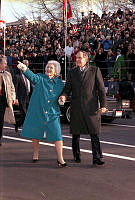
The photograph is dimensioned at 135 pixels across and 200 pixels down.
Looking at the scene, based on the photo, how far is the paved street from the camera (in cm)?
604

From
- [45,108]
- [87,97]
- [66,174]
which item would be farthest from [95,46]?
[66,174]

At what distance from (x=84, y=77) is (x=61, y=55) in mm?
14281

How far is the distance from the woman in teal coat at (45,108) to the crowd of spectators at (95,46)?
11242 millimetres

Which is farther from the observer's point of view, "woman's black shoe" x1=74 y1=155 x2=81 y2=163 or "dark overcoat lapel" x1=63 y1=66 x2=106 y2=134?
"woman's black shoe" x1=74 y1=155 x2=81 y2=163

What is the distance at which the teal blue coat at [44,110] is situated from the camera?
26.3ft

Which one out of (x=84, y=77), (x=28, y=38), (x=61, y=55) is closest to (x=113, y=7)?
(x=28, y=38)

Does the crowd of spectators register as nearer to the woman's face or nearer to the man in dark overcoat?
the man in dark overcoat

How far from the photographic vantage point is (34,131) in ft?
26.5

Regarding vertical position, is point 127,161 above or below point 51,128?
below

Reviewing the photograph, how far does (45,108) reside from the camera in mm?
8062

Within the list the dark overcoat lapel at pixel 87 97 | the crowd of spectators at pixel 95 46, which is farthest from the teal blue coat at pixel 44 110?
the crowd of spectators at pixel 95 46

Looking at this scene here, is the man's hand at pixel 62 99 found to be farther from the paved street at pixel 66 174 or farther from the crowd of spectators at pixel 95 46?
the crowd of spectators at pixel 95 46

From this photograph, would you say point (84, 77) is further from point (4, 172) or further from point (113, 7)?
point (113, 7)

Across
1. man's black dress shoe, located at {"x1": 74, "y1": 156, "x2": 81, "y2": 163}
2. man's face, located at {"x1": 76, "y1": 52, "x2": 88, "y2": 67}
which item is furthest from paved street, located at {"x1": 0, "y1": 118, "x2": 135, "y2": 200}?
man's face, located at {"x1": 76, "y1": 52, "x2": 88, "y2": 67}
